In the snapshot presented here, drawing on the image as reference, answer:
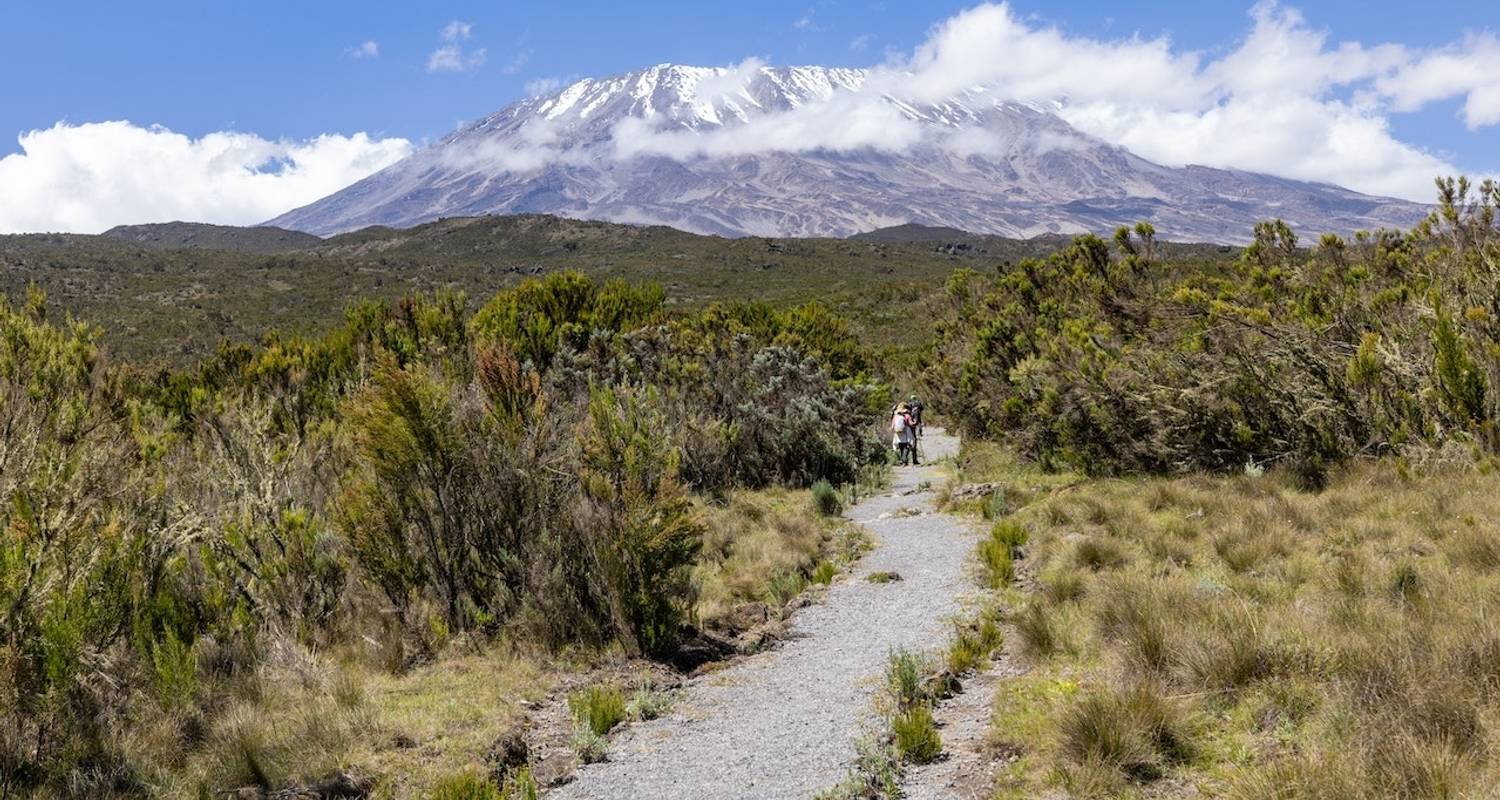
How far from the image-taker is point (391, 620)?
7.00 metres

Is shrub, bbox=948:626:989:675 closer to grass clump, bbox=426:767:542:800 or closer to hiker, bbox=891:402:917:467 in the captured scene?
grass clump, bbox=426:767:542:800

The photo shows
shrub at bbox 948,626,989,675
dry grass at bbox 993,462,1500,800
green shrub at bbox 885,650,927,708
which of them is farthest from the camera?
shrub at bbox 948,626,989,675

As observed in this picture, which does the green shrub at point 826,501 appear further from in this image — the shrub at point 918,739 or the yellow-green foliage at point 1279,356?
the shrub at point 918,739

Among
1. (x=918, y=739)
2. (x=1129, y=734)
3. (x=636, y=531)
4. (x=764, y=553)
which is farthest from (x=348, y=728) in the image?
(x=764, y=553)

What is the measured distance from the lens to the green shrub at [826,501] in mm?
13258

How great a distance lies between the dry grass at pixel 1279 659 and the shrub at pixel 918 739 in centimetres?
34

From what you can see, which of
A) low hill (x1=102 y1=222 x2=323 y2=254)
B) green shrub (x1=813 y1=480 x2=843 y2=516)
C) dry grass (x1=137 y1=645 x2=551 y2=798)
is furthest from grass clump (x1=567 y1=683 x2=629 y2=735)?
low hill (x1=102 y1=222 x2=323 y2=254)

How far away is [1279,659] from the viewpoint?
4.40m

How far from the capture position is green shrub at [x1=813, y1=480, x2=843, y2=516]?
1326 centimetres

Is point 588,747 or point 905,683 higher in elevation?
point 905,683

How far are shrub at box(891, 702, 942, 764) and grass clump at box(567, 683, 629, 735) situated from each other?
1.78 meters

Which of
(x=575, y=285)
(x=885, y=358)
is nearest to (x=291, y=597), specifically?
(x=575, y=285)

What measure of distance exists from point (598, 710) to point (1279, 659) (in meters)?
3.74

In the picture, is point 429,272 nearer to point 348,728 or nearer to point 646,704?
point 646,704
